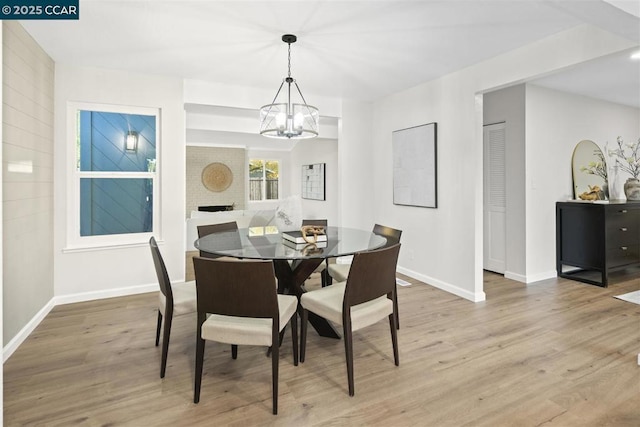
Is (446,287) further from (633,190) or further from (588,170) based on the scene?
(633,190)

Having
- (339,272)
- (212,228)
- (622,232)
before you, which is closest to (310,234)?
(339,272)

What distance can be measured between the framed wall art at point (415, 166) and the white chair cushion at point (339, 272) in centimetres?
162

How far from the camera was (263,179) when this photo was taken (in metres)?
9.87

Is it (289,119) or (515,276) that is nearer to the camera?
(289,119)

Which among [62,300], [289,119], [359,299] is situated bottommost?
[62,300]

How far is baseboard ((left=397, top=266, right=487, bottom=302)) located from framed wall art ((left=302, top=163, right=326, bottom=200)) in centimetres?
274

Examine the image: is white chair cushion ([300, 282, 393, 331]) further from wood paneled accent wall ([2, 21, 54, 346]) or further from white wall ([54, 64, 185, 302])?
white wall ([54, 64, 185, 302])

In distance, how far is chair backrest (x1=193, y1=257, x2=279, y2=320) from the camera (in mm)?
1866

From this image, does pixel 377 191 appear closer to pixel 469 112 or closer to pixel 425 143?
pixel 425 143

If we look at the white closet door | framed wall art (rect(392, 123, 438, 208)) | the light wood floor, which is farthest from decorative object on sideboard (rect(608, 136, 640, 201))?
framed wall art (rect(392, 123, 438, 208))

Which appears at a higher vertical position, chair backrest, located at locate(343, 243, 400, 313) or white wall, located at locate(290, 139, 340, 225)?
white wall, located at locate(290, 139, 340, 225)

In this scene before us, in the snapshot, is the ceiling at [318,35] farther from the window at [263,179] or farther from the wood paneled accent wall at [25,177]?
the window at [263,179]

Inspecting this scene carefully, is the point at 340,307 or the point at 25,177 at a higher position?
the point at 25,177

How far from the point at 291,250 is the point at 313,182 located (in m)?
5.02
